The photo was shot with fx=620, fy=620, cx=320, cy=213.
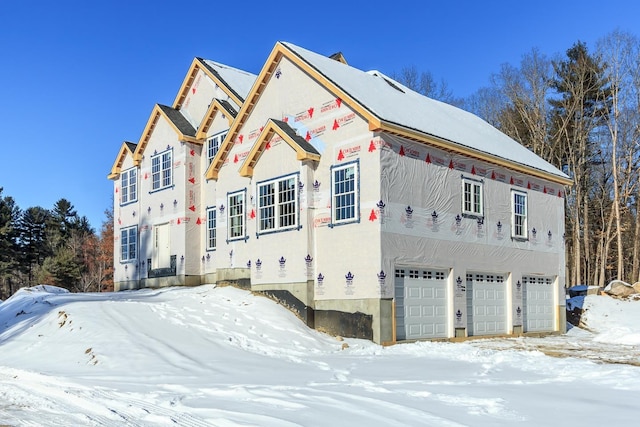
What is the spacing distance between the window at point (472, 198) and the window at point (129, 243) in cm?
1548

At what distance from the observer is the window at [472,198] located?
61.9 ft

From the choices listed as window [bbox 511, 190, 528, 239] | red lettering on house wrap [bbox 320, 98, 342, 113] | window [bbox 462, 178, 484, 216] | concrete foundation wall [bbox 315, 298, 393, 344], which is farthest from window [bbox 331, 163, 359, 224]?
window [bbox 511, 190, 528, 239]

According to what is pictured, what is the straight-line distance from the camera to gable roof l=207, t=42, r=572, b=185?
17.0 meters

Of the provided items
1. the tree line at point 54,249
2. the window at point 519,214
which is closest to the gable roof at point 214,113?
the window at point 519,214

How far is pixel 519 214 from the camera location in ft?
69.2

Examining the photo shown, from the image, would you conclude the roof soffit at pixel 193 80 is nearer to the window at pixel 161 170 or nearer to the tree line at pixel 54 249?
the window at pixel 161 170

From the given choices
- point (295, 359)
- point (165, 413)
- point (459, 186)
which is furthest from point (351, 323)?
point (165, 413)

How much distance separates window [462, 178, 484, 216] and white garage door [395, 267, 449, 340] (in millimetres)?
2297

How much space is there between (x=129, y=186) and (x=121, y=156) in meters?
1.53

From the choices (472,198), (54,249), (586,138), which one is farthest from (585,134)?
(54,249)

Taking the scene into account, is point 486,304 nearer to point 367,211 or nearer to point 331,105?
point 367,211

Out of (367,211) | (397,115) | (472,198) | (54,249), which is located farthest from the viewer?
(54,249)

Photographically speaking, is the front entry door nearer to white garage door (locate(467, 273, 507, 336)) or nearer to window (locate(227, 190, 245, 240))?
window (locate(227, 190, 245, 240))

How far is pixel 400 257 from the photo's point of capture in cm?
1655
